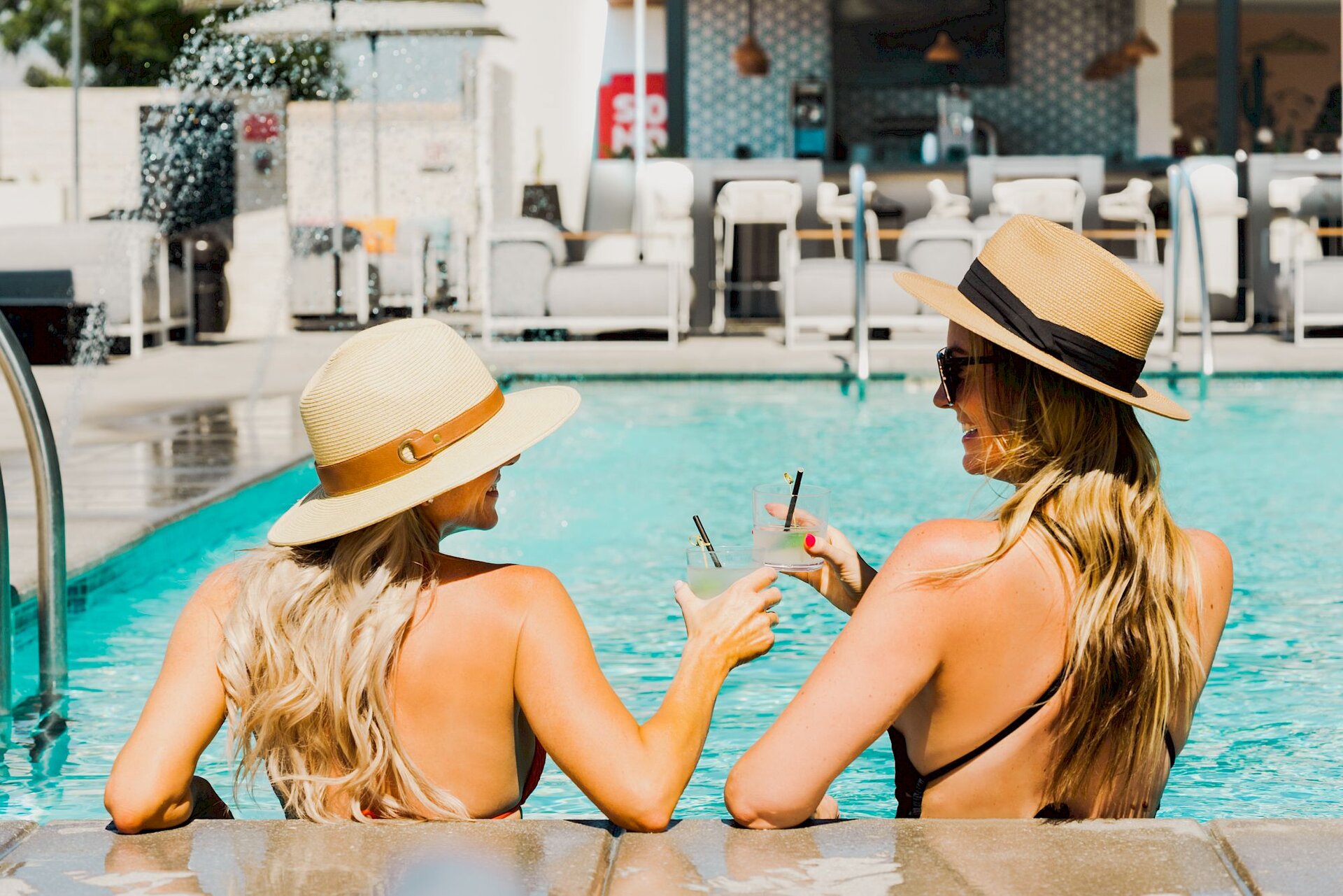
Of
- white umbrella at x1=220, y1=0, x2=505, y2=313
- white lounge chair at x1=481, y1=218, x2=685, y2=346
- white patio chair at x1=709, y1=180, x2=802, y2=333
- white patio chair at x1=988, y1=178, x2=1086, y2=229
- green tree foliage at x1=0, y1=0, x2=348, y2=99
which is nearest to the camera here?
white lounge chair at x1=481, y1=218, x2=685, y2=346

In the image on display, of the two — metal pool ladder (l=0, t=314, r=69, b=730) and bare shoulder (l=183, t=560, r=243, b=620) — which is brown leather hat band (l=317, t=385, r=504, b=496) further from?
metal pool ladder (l=0, t=314, r=69, b=730)

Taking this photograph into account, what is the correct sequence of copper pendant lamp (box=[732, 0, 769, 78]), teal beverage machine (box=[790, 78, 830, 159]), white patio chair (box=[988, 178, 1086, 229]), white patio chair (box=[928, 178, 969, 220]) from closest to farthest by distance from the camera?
1. white patio chair (box=[988, 178, 1086, 229])
2. white patio chair (box=[928, 178, 969, 220])
3. teal beverage machine (box=[790, 78, 830, 159])
4. copper pendant lamp (box=[732, 0, 769, 78])

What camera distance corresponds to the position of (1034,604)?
157 cm

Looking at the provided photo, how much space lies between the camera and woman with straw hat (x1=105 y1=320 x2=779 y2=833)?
5.12 ft

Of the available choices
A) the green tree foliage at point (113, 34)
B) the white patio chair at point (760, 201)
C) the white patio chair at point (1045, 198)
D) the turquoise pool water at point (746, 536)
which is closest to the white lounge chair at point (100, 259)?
the turquoise pool water at point (746, 536)

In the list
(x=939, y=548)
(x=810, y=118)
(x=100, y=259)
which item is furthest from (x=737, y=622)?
(x=810, y=118)

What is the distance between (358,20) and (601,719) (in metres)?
10.9

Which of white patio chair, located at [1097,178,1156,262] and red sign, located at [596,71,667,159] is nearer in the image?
white patio chair, located at [1097,178,1156,262]

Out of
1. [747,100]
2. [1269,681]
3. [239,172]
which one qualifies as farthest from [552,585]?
[747,100]

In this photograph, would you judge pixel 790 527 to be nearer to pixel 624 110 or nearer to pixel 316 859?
pixel 316 859

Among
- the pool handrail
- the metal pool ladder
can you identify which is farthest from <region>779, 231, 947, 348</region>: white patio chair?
the pool handrail

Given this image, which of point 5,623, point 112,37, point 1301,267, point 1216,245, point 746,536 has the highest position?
point 112,37

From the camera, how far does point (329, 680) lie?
158 cm

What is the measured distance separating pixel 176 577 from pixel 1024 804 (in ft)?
11.0
